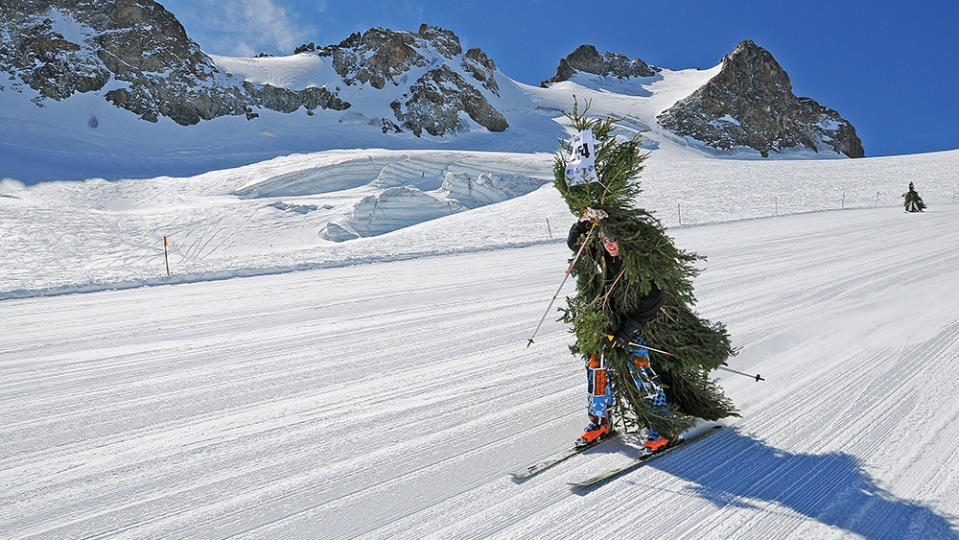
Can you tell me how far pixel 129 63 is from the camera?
56.1 m

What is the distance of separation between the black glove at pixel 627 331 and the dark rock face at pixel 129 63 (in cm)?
6172

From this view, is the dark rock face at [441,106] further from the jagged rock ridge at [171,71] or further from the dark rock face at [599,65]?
the dark rock face at [599,65]

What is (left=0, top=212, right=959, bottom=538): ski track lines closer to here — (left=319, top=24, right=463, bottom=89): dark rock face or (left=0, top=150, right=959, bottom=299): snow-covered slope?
(left=0, top=150, right=959, bottom=299): snow-covered slope

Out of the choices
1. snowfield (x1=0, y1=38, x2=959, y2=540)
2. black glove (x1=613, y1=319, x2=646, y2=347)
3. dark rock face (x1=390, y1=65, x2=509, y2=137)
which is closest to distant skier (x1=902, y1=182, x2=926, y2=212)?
snowfield (x1=0, y1=38, x2=959, y2=540)

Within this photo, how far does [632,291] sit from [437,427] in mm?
1565

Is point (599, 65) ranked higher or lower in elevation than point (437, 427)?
higher

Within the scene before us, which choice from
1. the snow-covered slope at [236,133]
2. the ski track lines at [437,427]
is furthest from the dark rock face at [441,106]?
the ski track lines at [437,427]

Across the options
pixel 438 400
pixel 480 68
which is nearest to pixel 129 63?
pixel 480 68

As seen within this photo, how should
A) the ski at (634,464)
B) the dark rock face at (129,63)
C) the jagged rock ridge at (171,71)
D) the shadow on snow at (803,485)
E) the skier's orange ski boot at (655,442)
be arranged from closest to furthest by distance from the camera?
1. the shadow on snow at (803,485)
2. the ski at (634,464)
3. the skier's orange ski boot at (655,442)
4. the dark rock face at (129,63)
5. the jagged rock ridge at (171,71)

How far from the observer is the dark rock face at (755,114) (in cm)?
8831

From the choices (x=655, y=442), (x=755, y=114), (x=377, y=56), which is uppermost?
(x=377, y=56)

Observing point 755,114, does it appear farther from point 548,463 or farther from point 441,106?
point 548,463

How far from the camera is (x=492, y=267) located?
10.3 m

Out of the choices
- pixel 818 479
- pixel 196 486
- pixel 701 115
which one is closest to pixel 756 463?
pixel 818 479
